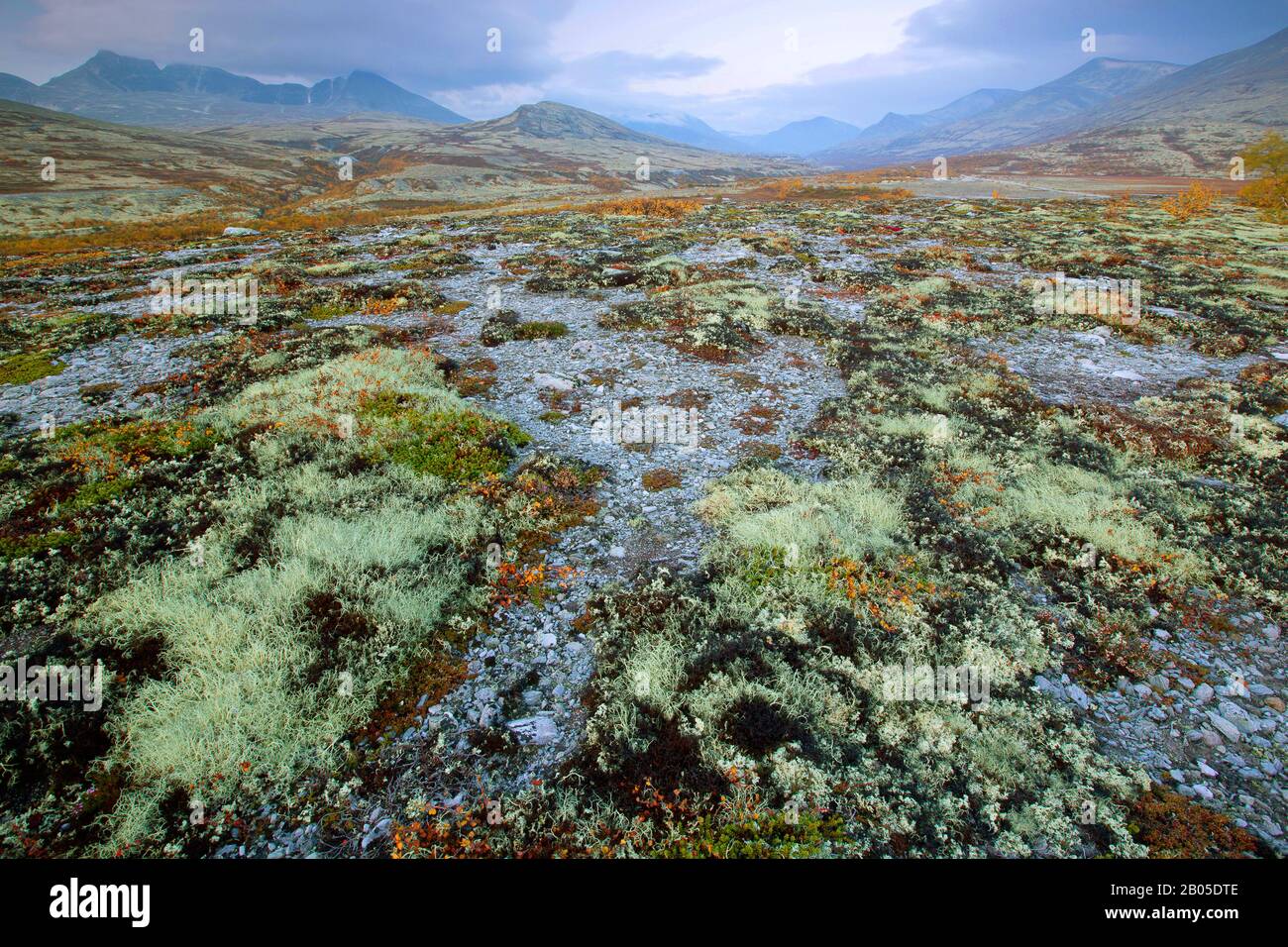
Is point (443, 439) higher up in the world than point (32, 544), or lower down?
higher up

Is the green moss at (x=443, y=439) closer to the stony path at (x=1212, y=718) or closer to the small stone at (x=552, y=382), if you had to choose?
the small stone at (x=552, y=382)

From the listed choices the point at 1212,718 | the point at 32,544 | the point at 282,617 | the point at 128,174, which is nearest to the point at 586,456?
the point at 282,617

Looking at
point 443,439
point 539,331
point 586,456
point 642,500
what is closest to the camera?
point 642,500

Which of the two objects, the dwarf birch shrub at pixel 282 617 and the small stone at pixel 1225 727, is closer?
the dwarf birch shrub at pixel 282 617

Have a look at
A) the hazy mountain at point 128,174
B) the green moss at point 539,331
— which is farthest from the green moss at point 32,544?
the hazy mountain at point 128,174

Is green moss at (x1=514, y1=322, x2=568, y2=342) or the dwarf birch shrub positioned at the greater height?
green moss at (x1=514, y1=322, x2=568, y2=342)

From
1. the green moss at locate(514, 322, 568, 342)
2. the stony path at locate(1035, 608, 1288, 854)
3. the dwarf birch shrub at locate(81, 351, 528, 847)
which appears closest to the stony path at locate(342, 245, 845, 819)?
the green moss at locate(514, 322, 568, 342)

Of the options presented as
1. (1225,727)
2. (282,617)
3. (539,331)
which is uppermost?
(539,331)

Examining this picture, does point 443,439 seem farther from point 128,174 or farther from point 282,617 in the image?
point 128,174

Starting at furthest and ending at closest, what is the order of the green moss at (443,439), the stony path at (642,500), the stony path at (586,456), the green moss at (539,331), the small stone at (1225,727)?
the green moss at (539,331) < the green moss at (443,439) < the stony path at (586,456) < the small stone at (1225,727) < the stony path at (642,500)

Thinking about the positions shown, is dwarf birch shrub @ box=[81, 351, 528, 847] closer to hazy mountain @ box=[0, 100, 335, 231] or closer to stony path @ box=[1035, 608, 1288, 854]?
stony path @ box=[1035, 608, 1288, 854]
